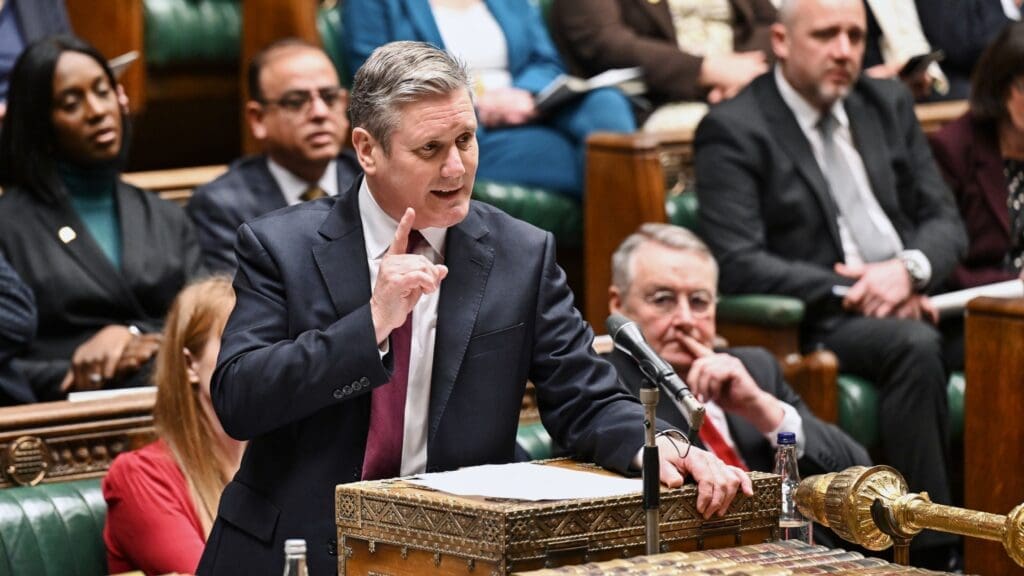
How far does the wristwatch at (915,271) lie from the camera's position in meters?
3.90

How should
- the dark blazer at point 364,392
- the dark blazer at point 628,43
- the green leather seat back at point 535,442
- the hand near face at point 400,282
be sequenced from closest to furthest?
the hand near face at point 400,282, the dark blazer at point 364,392, the green leather seat back at point 535,442, the dark blazer at point 628,43

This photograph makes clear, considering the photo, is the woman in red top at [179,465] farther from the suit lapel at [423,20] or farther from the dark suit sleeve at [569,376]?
the suit lapel at [423,20]

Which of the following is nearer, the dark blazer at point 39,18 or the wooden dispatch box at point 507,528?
the wooden dispatch box at point 507,528

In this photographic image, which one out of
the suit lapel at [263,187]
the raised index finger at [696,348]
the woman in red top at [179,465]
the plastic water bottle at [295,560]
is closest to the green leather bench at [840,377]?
the raised index finger at [696,348]

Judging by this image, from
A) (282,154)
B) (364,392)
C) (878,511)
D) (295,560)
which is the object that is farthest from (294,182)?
(295,560)

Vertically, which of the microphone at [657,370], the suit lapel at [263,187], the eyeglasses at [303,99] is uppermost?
the eyeglasses at [303,99]

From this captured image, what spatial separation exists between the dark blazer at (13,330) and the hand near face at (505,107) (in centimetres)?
141

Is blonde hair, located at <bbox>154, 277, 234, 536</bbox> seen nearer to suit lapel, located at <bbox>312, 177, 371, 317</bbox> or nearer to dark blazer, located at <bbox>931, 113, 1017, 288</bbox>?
suit lapel, located at <bbox>312, 177, 371, 317</bbox>

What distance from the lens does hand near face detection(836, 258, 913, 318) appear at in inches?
152

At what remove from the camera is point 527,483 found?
6.38ft

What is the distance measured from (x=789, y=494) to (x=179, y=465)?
914 mm

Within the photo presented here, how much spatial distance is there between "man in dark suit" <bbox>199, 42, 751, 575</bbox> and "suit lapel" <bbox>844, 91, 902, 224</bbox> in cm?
206

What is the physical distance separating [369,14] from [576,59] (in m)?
0.62

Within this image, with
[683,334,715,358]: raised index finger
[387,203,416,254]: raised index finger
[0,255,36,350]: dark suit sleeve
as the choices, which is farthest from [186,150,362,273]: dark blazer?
[387,203,416,254]: raised index finger
